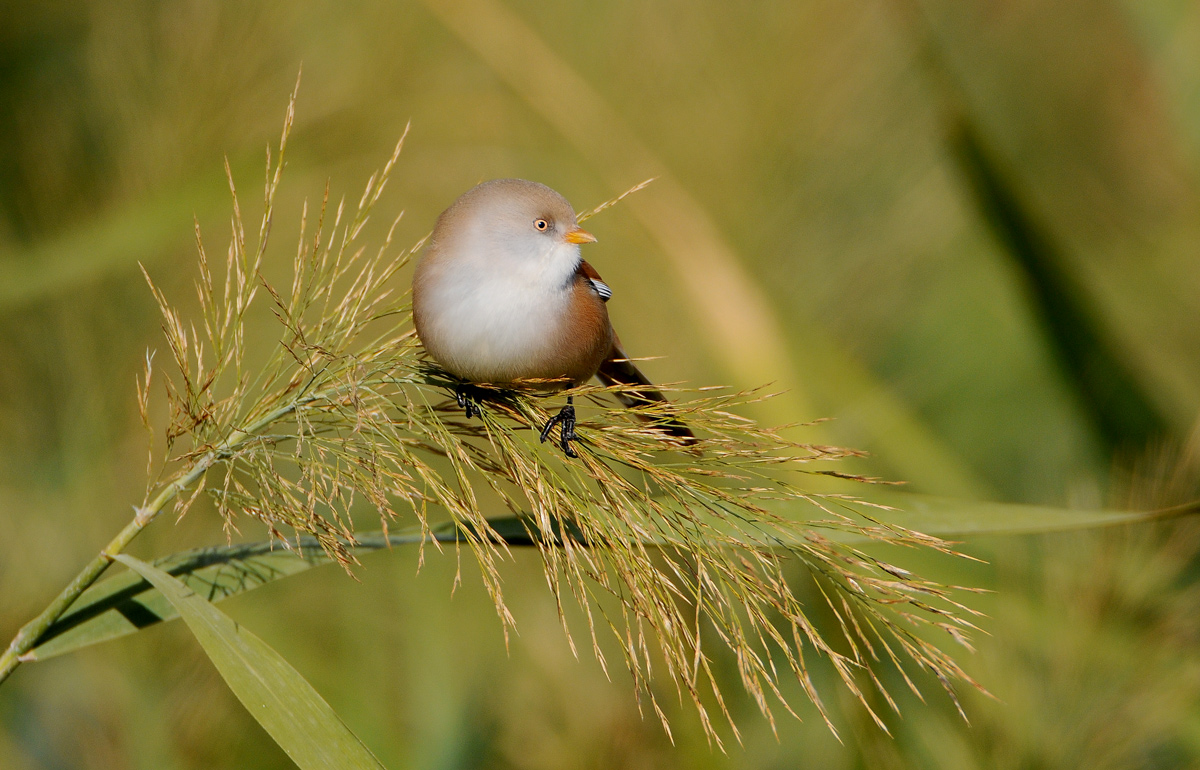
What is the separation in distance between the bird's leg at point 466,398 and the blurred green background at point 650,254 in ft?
2.73

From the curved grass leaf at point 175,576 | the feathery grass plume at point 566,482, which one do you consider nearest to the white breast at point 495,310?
the feathery grass plume at point 566,482

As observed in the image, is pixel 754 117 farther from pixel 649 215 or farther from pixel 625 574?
pixel 625 574

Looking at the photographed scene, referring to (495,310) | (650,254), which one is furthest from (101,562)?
(650,254)

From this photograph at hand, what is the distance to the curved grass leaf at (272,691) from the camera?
110cm

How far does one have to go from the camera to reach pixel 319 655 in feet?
9.82

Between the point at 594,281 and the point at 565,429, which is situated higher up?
the point at 594,281

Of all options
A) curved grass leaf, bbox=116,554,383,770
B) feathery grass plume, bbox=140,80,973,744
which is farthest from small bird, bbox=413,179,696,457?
curved grass leaf, bbox=116,554,383,770

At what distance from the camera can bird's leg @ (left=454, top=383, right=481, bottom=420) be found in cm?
165

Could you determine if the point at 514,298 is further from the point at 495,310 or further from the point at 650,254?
the point at 650,254

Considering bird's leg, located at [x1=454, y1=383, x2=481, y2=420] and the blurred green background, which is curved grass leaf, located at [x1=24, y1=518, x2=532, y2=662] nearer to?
bird's leg, located at [x1=454, y1=383, x2=481, y2=420]

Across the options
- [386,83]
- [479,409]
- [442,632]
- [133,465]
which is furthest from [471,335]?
[133,465]

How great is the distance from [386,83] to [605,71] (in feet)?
2.23

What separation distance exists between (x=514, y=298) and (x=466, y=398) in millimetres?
212

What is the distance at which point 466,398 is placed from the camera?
67.3 inches
